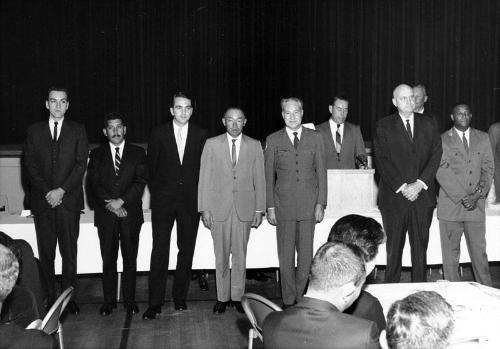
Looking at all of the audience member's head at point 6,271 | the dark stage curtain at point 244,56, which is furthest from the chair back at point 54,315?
the dark stage curtain at point 244,56

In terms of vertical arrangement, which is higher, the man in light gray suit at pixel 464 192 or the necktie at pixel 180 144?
the necktie at pixel 180 144

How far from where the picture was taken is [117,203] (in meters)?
5.32

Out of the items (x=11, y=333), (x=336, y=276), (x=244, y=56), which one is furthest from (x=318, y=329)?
(x=244, y=56)

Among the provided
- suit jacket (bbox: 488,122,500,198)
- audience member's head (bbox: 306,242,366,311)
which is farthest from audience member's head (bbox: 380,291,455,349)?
suit jacket (bbox: 488,122,500,198)

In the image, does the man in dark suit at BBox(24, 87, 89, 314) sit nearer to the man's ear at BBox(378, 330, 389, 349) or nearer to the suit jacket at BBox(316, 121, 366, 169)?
the suit jacket at BBox(316, 121, 366, 169)

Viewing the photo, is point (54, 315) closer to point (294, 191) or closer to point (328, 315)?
point (328, 315)

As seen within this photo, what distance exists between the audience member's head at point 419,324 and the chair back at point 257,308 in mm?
973

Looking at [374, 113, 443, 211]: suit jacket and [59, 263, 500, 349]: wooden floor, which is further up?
[374, 113, 443, 211]: suit jacket

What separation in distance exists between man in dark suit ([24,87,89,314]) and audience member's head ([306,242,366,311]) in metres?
3.38

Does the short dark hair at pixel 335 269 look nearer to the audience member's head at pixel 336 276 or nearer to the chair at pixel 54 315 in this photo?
the audience member's head at pixel 336 276

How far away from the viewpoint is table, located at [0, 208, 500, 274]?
224 inches

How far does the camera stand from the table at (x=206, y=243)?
569 cm

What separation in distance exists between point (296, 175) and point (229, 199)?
0.57m

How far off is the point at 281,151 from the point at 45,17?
640cm
